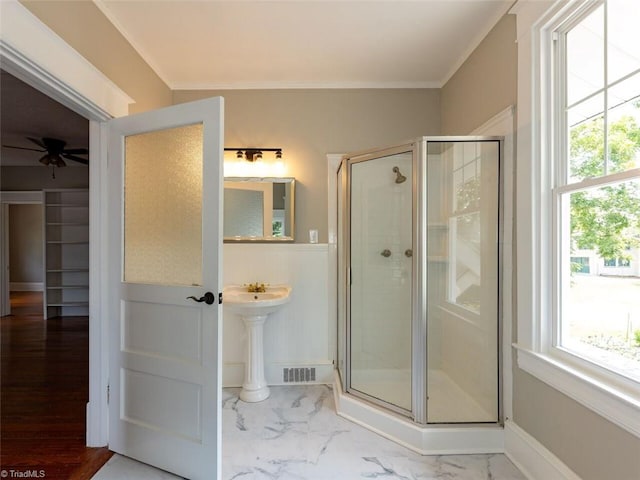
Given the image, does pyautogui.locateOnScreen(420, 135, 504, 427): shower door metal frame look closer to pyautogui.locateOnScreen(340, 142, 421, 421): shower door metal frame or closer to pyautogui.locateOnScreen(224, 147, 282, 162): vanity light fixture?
pyautogui.locateOnScreen(340, 142, 421, 421): shower door metal frame

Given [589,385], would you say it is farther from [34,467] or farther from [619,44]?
[34,467]

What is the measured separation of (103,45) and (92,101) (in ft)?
1.34

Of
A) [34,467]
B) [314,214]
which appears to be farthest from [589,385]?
[34,467]

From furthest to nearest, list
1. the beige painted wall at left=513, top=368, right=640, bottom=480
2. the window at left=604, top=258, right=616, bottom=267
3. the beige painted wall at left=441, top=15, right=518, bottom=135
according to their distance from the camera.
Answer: the beige painted wall at left=441, top=15, right=518, bottom=135
the window at left=604, top=258, right=616, bottom=267
the beige painted wall at left=513, top=368, right=640, bottom=480

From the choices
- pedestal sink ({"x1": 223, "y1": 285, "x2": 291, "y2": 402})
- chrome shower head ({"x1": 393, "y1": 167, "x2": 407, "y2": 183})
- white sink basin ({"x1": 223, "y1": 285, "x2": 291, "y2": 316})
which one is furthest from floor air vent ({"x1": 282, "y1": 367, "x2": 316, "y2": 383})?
chrome shower head ({"x1": 393, "y1": 167, "x2": 407, "y2": 183})

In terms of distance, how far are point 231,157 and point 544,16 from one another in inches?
93.7

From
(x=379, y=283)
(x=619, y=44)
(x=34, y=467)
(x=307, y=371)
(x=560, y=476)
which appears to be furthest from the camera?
(x=307, y=371)

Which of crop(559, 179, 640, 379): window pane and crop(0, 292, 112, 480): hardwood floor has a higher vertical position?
crop(559, 179, 640, 379): window pane

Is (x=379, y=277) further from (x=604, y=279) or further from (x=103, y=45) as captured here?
(x=103, y=45)

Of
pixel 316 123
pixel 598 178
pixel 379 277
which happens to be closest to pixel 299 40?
pixel 316 123

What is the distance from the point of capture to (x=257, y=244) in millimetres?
2980

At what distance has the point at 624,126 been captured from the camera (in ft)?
4.45

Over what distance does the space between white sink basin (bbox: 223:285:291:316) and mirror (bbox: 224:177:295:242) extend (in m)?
0.46

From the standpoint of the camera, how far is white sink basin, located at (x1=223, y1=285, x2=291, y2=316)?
2480mm
